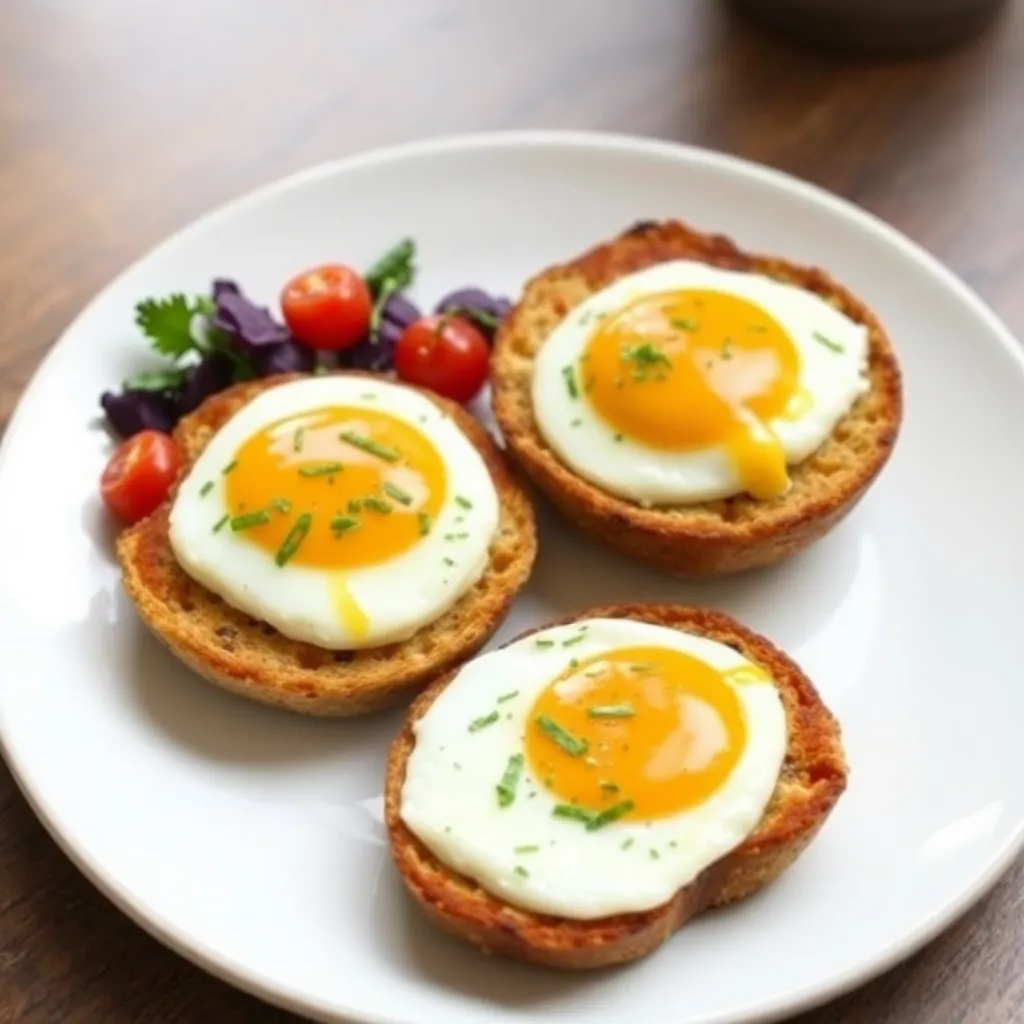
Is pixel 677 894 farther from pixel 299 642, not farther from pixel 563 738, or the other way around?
pixel 299 642

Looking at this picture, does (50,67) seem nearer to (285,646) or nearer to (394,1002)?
(285,646)

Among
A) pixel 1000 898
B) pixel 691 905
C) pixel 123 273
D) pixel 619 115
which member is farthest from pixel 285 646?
pixel 619 115

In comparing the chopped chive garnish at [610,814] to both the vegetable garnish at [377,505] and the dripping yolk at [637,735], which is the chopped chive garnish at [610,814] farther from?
the vegetable garnish at [377,505]

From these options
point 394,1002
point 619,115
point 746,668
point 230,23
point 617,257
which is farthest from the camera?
point 230,23

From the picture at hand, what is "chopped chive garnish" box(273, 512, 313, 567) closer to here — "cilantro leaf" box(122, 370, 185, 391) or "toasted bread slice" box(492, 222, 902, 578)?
"toasted bread slice" box(492, 222, 902, 578)

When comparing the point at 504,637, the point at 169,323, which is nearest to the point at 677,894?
the point at 504,637

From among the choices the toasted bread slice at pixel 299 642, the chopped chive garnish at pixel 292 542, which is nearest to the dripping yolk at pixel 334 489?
the chopped chive garnish at pixel 292 542

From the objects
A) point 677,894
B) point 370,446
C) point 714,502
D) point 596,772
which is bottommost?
point 677,894
